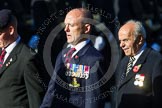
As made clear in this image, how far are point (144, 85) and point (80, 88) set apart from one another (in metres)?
0.65

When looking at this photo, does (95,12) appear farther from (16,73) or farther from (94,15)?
(16,73)

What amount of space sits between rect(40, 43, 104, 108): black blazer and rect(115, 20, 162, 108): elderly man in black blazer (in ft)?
1.15

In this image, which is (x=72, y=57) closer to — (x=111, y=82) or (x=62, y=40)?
(x=111, y=82)

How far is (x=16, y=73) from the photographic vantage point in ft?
19.6

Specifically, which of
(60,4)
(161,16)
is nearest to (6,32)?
(60,4)

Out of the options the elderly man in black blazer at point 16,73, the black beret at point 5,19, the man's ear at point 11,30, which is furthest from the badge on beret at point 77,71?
the black beret at point 5,19

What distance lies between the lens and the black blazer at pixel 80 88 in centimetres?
588

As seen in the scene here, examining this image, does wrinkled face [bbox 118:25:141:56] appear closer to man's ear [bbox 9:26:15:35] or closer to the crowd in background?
man's ear [bbox 9:26:15:35]

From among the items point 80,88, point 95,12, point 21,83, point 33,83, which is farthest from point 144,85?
point 95,12

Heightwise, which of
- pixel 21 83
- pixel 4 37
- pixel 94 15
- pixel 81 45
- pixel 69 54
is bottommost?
pixel 94 15

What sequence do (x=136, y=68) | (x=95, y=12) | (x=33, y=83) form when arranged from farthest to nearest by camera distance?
1. (x=95, y=12)
2. (x=136, y=68)
3. (x=33, y=83)

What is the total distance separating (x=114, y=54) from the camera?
28.1 ft

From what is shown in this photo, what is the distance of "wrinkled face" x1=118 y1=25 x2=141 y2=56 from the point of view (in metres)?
6.32

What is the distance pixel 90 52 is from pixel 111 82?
2073 millimetres
